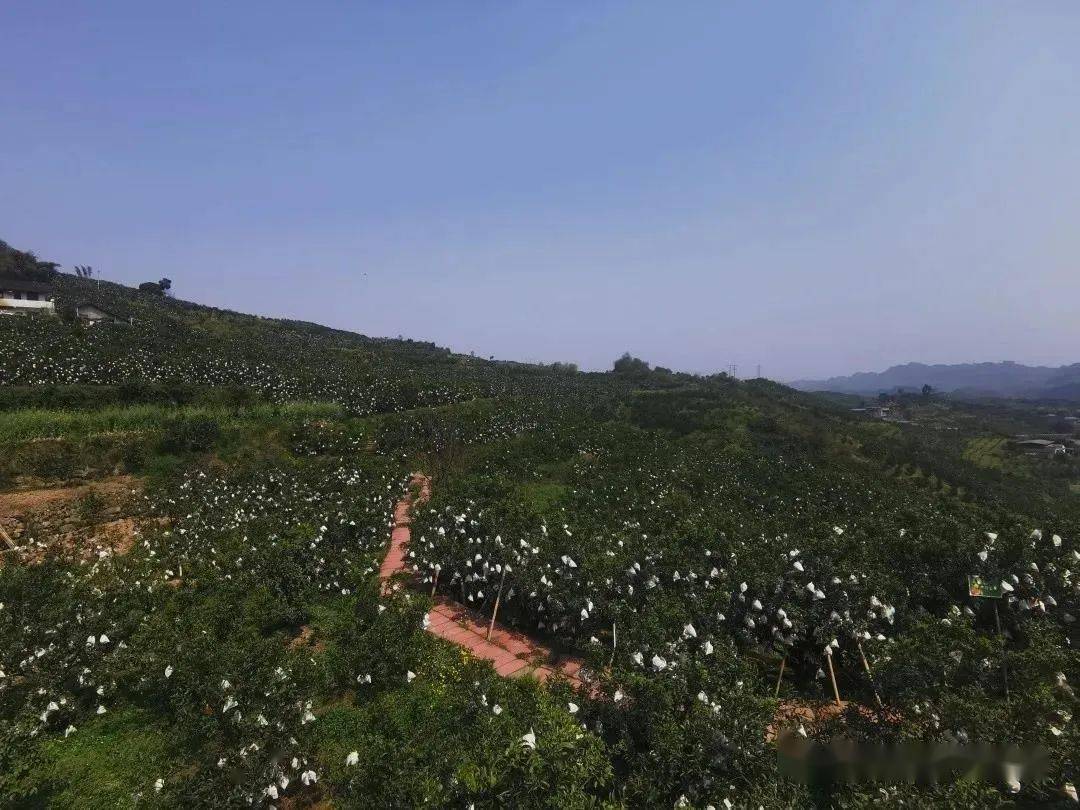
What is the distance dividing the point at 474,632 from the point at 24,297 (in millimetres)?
59755

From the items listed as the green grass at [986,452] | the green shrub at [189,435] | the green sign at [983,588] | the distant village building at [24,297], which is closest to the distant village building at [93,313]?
the distant village building at [24,297]

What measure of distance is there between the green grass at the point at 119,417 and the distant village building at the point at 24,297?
25141 mm

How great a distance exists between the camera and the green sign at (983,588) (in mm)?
8391

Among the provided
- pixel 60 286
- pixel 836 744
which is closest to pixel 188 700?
pixel 836 744

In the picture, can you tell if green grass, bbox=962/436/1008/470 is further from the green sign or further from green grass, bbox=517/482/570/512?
the green sign

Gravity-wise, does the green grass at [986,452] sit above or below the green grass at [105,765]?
above

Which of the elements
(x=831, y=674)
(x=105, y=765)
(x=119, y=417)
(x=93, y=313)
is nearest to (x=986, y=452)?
(x=831, y=674)

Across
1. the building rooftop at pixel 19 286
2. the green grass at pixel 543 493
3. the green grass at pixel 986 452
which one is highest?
the building rooftop at pixel 19 286

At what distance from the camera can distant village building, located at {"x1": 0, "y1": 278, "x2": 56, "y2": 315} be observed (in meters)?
41.6

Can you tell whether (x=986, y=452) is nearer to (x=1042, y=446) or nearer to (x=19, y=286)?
(x=1042, y=446)

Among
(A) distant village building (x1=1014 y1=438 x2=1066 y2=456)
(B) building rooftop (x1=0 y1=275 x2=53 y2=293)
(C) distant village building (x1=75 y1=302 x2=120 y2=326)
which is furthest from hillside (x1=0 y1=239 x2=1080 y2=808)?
(A) distant village building (x1=1014 y1=438 x2=1066 y2=456)

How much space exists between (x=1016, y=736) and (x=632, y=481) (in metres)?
19.3

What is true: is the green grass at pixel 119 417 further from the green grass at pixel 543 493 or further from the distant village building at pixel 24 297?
the distant village building at pixel 24 297

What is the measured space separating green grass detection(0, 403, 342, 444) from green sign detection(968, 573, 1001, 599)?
95.6 feet
